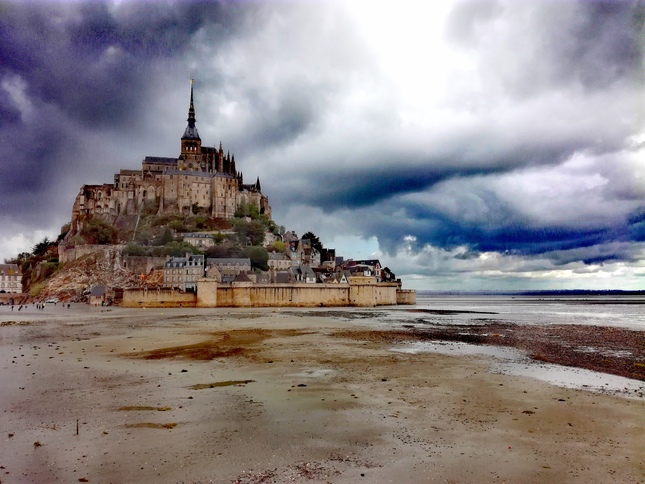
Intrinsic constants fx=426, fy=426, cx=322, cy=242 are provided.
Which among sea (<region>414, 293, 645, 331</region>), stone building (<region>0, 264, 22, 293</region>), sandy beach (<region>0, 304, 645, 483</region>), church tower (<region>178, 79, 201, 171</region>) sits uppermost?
church tower (<region>178, 79, 201, 171</region>)

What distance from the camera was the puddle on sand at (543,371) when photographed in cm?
1151

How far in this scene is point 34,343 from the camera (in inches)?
786

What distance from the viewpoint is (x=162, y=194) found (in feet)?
287

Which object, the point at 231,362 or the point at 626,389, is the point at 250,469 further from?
Result: the point at 626,389

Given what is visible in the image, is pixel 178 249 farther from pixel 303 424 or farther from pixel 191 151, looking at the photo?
pixel 303 424

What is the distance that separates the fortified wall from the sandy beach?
41.7 metres

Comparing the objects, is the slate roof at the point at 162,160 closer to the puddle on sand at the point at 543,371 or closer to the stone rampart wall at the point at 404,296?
the stone rampart wall at the point at 404,296

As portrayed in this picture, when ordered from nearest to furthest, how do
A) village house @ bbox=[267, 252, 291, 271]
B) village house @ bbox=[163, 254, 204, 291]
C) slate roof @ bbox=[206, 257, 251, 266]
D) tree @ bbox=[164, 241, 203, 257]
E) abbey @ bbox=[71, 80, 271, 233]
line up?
village house @ bbox=[163, 254, 204, 291] → slate roof @ bbox=[206, 257, 251, 266] → tree @ bbox=[164, 241, 203, 257] → village house @ bbox=[267, 252, 291, 271] → abbey @ bbox=[71, 80, 271, 233]

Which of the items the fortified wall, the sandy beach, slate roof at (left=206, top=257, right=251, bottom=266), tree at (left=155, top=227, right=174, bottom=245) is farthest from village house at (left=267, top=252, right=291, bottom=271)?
the sandy beach

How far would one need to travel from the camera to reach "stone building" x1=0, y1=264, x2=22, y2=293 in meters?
77.8

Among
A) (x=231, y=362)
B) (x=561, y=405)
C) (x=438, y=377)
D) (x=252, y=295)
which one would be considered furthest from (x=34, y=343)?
(x=252, y=295)

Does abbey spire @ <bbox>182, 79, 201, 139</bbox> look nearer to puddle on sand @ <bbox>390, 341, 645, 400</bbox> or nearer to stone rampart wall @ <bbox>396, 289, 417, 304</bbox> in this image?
stone rampart wall @ <bbox>396, 289, 417, 304</bbox>

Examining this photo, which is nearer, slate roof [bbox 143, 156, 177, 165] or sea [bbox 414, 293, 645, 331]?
sea [bbox 414, 293, 645, 331]

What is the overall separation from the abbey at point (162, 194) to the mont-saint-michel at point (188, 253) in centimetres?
20
